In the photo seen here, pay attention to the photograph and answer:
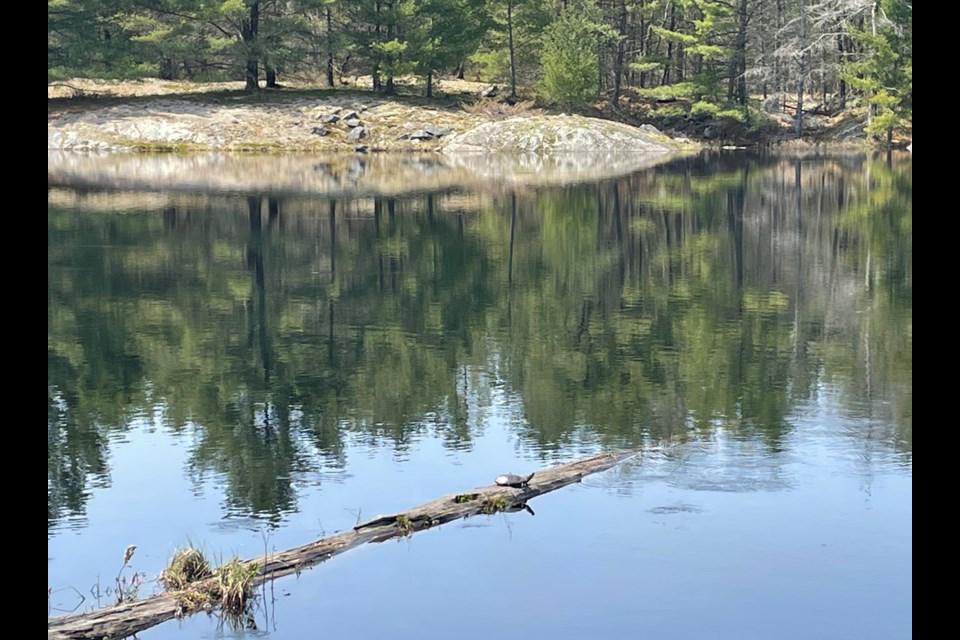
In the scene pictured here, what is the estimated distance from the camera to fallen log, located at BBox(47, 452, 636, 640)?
8375 mm

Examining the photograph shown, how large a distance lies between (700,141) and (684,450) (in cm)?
6695

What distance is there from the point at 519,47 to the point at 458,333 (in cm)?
6303

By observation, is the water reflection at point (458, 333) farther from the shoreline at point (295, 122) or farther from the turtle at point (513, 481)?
the shoreline at point (295, 122)

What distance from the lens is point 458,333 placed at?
20.1 meters

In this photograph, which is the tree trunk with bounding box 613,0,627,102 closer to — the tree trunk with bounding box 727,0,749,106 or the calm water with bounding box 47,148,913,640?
the tree trunk with bounding box 727,0,749,106

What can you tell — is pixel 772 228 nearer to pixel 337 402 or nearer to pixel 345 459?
pixel 337 402

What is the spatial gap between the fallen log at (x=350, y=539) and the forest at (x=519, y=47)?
58.2m

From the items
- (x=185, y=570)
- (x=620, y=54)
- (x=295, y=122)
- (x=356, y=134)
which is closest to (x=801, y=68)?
(x=620, y=54)

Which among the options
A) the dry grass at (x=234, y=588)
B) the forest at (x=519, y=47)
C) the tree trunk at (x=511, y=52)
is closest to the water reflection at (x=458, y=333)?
the dry grass at (x=234, y=588)

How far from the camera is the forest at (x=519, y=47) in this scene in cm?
6938

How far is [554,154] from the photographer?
229 ft

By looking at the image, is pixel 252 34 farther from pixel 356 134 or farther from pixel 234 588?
pixel 234 588
